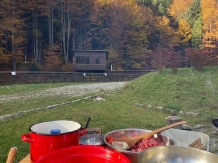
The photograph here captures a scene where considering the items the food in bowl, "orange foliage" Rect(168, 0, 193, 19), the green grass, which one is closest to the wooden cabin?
the green grass

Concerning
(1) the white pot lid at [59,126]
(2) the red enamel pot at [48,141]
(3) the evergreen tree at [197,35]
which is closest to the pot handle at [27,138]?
(2) the red enamel pot at [48,141]

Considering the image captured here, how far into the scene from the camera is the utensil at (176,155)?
0.87 meters

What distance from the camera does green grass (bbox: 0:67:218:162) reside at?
5.25 metres

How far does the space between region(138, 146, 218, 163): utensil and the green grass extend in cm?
336

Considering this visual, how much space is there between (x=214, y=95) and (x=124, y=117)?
428cm

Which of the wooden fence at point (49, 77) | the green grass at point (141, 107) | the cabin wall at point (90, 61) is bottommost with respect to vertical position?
the wooden fence at point (49, 77)

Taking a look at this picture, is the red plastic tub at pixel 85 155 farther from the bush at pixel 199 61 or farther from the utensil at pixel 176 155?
the bush at pixel 199 61

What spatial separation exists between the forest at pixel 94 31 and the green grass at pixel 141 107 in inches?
606

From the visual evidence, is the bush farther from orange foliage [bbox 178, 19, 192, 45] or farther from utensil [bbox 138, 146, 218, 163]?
orange foliage [bbox 178, 19, 192, 45]

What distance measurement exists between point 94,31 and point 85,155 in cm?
3324

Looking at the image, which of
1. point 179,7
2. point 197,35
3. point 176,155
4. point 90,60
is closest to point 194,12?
point 179,7

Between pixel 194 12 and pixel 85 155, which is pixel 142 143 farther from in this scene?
pixel 194 12

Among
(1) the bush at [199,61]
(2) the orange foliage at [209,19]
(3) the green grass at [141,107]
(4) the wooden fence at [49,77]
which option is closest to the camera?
(3) the green grass at [141,107]

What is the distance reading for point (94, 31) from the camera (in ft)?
108
